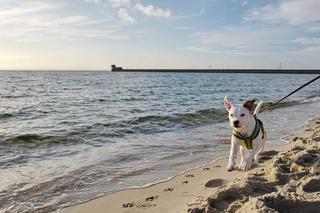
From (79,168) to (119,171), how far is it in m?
0.73

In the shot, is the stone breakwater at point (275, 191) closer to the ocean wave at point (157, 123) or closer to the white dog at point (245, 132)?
the white dog at point (245, 132)

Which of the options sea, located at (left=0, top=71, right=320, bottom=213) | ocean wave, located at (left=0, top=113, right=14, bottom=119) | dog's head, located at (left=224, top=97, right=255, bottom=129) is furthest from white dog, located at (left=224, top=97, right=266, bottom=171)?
ocean wave, located at (left=0, top=113, right=14, bottom=119)

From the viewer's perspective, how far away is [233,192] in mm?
4414

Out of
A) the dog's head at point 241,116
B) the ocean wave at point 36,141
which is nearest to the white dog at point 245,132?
the dog's head at point 241,116

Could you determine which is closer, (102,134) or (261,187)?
(261,187)

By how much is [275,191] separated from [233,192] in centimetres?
47

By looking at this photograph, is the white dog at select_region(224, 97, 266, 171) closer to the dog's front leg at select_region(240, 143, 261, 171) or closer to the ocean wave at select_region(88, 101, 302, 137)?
the dog's front leg at select_region(240, 143, 261, 171)

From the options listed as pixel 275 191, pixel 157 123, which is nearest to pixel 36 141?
pixel 157 123

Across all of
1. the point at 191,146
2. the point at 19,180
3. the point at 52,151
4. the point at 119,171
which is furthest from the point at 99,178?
the point at 191,146

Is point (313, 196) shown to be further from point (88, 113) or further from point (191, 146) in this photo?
point (88, 113)

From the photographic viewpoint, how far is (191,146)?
9.27 m

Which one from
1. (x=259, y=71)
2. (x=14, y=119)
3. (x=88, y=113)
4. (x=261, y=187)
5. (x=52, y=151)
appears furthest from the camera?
(x=259, y=71)

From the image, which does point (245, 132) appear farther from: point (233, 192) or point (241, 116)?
point (233, 192)

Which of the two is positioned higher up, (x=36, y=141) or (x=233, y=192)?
(x=233, y=192)
